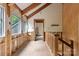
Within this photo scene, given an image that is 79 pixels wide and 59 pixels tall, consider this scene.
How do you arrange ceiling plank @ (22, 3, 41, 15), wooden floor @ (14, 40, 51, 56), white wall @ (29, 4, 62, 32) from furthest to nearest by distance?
1. white wall @ (29, 4, 62, 32)
2. wooden floor @ (14, 40, 51, 56)
3. ceiling plank @ (22, 3, 41, 15)

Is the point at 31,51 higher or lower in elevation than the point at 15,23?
lower

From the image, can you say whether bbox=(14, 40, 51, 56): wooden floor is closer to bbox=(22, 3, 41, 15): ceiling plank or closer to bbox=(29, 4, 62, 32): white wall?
bbox=(29, 4, 62, 32): white wall

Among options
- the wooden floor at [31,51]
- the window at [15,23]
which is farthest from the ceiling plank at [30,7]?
the wooden floor at [31,51]

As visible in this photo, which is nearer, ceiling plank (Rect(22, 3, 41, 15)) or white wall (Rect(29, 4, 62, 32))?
ceiling plank (Rect(22, 3, 41, 15))

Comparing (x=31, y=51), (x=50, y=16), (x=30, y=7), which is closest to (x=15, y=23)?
(x=30, y=7)

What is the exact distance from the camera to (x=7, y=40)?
101 inches

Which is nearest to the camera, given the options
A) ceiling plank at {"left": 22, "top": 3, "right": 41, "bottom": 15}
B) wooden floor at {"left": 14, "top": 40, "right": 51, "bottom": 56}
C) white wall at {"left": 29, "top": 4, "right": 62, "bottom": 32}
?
ceiling plank at {"left": 22, "top": 3, "right": 41, "bottom": 15}

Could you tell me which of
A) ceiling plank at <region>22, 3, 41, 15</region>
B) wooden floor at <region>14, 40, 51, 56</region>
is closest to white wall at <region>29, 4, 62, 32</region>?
ceiling plank at <region>22, 3, 41, 15</region>

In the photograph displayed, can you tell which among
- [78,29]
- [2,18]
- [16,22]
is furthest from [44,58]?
[78,29]

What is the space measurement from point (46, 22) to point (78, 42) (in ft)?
2.52

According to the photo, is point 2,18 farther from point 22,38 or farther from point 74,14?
point 74,14

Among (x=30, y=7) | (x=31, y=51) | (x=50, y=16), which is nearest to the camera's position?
(x=30, y=7)

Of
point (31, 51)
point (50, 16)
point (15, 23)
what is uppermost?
point (50, 16)

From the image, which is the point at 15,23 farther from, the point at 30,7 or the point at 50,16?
the point at 50,16
